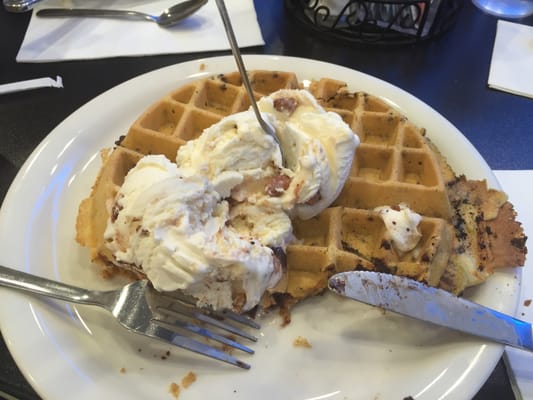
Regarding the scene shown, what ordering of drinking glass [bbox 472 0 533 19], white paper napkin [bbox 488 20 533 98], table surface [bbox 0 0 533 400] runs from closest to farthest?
table surface [bbox 0 0 533 400] < white paper napkin [bbox 488 20 533 98] < drinking glass [bbox 472 0 533 19]

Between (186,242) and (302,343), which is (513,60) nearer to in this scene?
(302,343)

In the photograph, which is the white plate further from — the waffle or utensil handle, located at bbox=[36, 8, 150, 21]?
utensil handle, located at bbox=[36, 8, 150, 21]

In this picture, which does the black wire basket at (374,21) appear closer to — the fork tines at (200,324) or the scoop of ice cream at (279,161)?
the scoop of ice cream at (279,161)

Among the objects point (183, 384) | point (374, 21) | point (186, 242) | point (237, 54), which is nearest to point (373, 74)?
point (374, 21)

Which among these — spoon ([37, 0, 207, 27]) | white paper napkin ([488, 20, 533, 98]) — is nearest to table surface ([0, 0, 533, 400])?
white paper napkin ([488, 20, 533, 98])

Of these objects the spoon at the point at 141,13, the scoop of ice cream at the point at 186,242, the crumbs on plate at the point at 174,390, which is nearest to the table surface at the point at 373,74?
the spoon at the point at 141,13

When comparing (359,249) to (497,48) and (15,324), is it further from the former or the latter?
(497,48)
